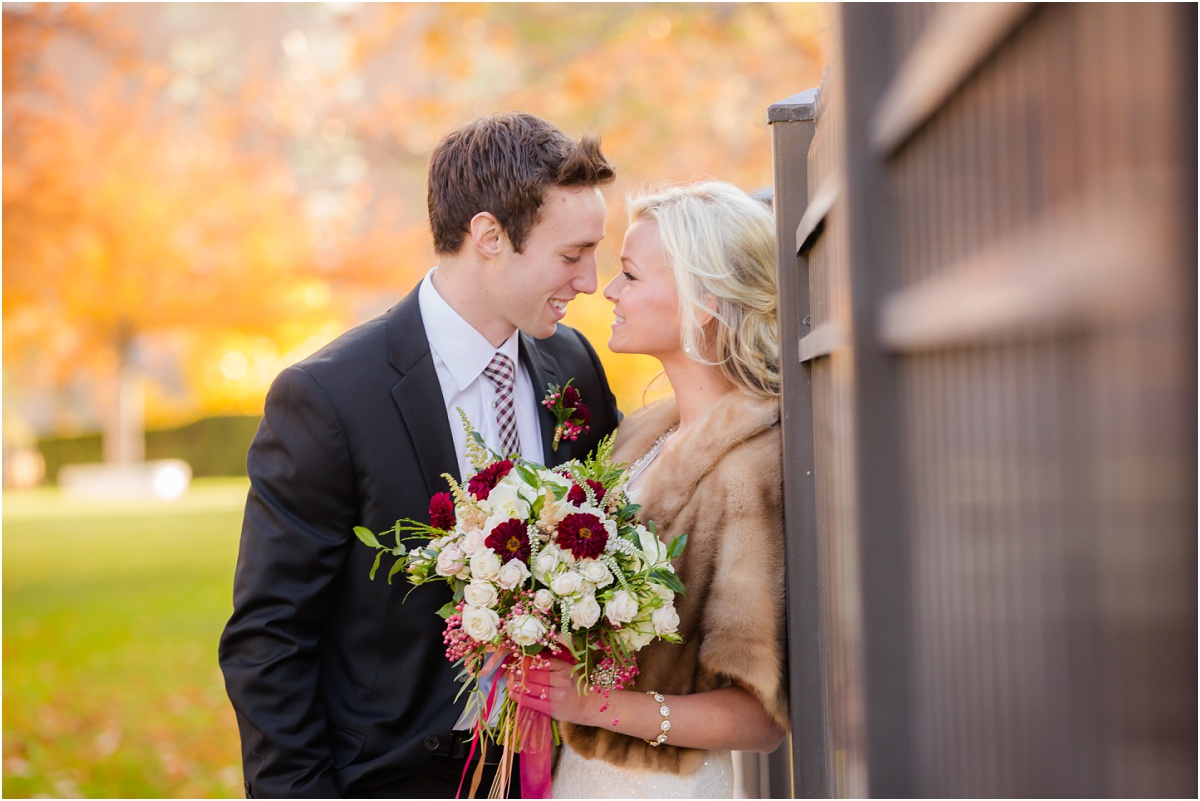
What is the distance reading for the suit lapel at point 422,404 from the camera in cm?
283

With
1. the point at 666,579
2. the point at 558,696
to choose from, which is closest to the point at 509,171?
the point at 666,579

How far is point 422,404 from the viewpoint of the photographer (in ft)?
9.39

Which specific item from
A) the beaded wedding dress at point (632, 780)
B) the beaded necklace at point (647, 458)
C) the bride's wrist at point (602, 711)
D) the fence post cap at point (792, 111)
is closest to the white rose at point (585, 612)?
the bride's wrist at point (602, 711)

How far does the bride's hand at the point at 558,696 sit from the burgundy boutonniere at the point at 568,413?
29.6 inches

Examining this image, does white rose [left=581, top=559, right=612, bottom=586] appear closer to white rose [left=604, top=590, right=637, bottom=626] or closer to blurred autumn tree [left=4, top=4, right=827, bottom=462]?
white rose [left=604, top=590, right=637, bottom=626]

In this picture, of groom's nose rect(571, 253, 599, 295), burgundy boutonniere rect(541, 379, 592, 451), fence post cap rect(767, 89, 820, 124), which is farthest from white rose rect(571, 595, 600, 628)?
groom's nose rect(571, 253, 599, 295)

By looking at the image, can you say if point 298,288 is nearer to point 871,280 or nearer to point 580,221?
point 580,221

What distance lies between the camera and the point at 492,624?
2250 millimetres

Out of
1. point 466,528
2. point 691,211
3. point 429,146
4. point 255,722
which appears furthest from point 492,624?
point 429,146

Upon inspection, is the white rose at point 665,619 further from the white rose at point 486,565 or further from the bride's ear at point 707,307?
the bride's ear at point 707,307

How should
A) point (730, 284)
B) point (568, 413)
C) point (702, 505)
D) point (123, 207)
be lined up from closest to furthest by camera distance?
point (702, 505) < point (730, 284) < point (568, 413) < point (123, 207)

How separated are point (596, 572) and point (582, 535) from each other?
3.3 inches

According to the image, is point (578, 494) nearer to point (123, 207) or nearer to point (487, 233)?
point (487, 233)

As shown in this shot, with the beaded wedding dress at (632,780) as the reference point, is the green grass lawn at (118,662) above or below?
below
